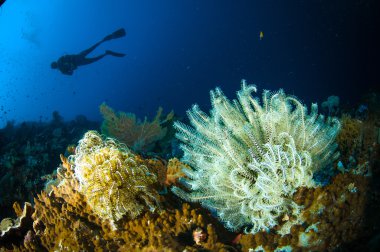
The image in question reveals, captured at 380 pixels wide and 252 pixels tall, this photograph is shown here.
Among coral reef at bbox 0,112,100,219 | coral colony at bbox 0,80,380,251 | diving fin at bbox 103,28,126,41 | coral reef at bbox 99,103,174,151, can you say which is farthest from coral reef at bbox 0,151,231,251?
diving fin at bbox 103,28,126,41

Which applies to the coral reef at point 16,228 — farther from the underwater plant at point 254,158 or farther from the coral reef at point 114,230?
the underwater plant at point 254,158

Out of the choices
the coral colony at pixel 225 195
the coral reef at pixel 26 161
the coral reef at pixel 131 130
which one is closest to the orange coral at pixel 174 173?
the coral colony at pixel 225 195

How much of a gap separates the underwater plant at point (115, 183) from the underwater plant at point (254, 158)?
18.0 inches

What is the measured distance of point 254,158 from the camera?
3055 mm

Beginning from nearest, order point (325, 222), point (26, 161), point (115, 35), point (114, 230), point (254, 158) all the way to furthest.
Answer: point (325, 222)
point (254, 158)
point (114, 230)
point (26, 161)
point (115, 35)

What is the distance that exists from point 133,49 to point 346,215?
90.4m

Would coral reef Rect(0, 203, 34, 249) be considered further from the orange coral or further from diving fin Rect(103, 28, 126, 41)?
diving fin Rect(103, 28, 126, 41)

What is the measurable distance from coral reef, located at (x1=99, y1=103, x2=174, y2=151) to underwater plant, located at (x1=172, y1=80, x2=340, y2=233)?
4.20 meters

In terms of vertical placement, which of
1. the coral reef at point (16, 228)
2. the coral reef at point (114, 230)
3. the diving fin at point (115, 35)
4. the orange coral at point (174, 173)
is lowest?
the coral reef at point (16, 228)

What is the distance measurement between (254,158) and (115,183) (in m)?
1.77

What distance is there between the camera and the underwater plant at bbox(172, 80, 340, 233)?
9.71 feet

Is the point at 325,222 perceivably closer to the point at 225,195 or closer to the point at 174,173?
the point at 225,195

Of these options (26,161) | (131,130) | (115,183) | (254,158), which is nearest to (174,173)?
(115,183)

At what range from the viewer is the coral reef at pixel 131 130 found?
26.7 feet
